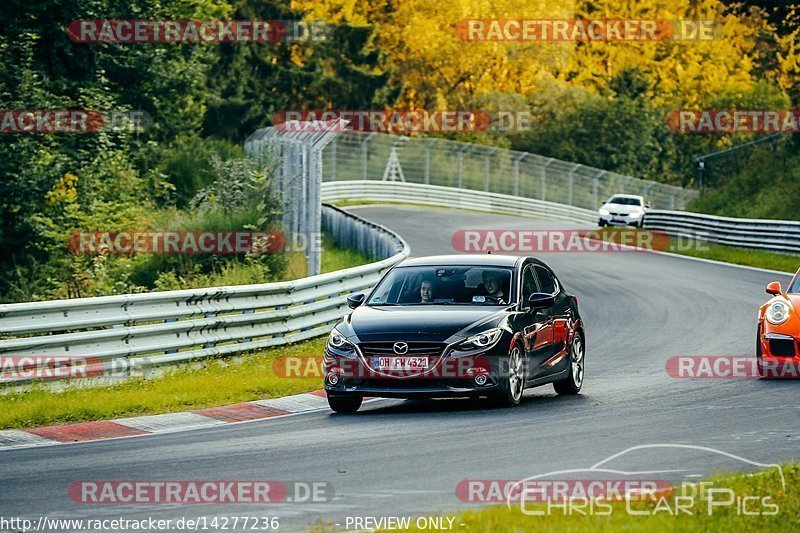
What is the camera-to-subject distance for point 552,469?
996 cm

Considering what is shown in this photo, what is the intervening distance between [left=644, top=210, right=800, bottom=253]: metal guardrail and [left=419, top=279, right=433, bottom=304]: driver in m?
23.1

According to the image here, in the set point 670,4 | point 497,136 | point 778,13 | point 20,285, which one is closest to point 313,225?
point 20,285

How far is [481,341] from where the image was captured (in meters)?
13.4

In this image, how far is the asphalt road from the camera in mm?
9055

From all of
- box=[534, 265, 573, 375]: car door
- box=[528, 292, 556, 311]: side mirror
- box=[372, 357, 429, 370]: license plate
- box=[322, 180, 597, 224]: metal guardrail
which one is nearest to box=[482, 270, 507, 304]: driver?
box=[528, 292, 556, 311]: side mirror

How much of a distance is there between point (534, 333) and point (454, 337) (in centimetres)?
133

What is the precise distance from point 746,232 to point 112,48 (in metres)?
18.5

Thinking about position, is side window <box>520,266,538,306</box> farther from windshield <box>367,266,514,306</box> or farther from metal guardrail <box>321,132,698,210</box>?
metal guardrail <box>321,132,698,210</box>

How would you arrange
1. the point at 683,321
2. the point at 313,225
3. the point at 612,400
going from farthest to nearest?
the point at 313,225 → the point at 683,321 → the point at 612,400

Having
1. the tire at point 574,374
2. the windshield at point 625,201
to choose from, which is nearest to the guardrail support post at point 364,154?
the windshield at point 625,201

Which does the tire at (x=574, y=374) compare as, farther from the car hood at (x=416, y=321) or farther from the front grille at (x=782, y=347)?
the front grille at (x=782, y=347)

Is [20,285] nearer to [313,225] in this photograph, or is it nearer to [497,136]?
[313,225]

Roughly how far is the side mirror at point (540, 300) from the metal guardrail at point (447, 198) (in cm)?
4394

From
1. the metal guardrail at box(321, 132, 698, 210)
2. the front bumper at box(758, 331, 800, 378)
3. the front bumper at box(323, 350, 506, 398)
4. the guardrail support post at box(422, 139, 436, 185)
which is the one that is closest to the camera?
the front bumper at box(323, 350, 506, 398)
